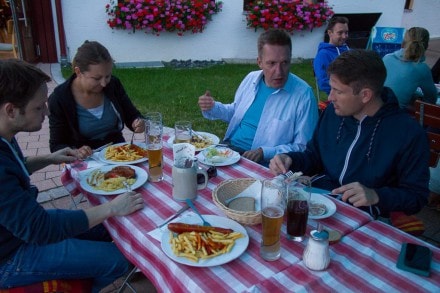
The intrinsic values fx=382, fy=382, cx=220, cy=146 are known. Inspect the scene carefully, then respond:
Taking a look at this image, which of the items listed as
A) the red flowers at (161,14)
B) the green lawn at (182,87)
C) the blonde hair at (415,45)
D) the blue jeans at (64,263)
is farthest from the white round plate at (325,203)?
the red flowers at (161,14)

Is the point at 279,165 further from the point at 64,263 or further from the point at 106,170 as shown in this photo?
the point at 64,263

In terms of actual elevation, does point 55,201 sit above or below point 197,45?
below

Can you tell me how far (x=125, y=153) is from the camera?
2330mm

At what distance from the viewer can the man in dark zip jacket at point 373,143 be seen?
1908 millimetres

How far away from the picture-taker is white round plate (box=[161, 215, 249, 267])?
4.52ft

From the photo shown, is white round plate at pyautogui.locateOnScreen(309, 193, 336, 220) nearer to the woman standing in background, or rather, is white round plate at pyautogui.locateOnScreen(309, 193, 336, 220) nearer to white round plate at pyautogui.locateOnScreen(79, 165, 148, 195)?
white round plate at pyautogui.locateOnScreen(79, 165, 148, 195)

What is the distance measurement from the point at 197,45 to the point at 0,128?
8.22m

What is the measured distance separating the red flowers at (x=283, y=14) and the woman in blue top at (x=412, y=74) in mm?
5558

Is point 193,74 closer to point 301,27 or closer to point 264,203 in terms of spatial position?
point 301,27

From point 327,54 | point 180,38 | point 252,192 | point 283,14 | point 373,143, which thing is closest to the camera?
point 252,192

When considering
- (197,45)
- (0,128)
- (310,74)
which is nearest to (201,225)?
(0,128)

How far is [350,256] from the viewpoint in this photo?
1.45 metres

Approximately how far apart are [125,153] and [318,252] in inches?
54.6

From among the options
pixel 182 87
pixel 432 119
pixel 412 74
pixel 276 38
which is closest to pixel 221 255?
pixel 276 38
